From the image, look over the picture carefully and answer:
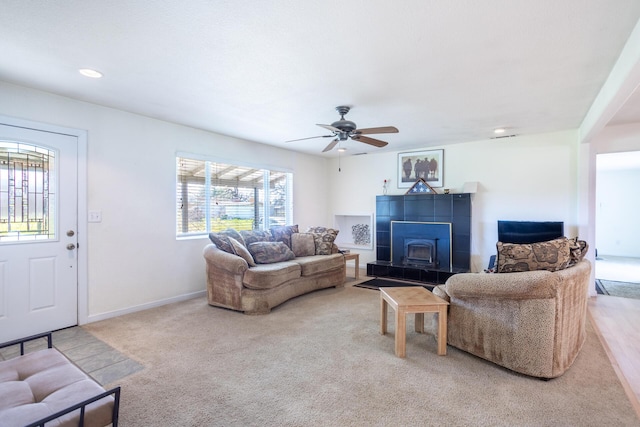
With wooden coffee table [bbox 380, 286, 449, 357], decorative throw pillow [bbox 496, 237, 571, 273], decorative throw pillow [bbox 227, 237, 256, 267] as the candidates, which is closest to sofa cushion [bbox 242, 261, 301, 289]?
decorative throw pillow [bbox 227, 237, 256, 267]

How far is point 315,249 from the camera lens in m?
5.18

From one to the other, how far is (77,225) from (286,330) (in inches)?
97.9

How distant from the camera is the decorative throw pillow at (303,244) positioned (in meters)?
5.06

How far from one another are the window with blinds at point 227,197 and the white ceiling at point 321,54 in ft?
3.45

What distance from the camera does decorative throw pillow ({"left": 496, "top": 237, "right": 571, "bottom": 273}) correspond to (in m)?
2.37

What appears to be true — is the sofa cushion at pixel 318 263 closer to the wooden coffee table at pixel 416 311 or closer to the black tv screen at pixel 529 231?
the wooden coffee table at pixel 416 311

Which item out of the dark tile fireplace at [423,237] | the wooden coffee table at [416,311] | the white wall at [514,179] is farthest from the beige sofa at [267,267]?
the white wall at [514,179]

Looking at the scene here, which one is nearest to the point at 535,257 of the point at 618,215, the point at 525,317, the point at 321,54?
the point at 525,317

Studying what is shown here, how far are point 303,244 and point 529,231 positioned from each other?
3.48 metres

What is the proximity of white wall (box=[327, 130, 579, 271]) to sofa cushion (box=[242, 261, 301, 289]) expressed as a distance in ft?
10.3

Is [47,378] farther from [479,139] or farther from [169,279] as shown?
[479,139]

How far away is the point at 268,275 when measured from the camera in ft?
12.3

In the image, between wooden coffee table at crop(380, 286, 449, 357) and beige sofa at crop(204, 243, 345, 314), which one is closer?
wooden coffee table at crop(380, 286, 449, 357)

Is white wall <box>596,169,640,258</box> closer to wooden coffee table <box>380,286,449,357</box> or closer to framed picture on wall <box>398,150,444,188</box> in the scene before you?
framed picture on wall <box>398,150,444,188</box>
